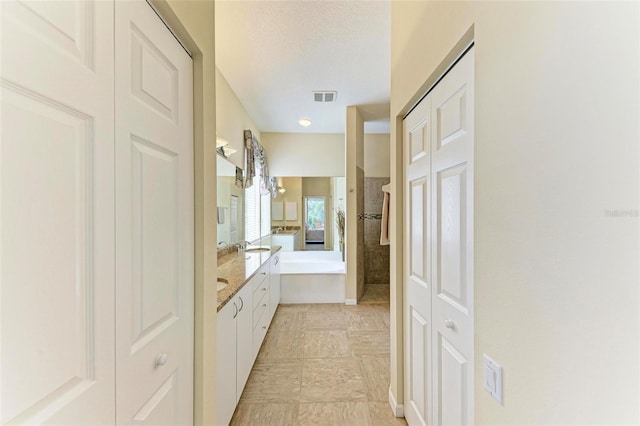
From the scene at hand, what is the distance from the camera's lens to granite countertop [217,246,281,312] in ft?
5.76

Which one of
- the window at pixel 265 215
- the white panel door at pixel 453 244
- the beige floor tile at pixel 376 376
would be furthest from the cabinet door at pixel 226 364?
the window at pixel 265 215

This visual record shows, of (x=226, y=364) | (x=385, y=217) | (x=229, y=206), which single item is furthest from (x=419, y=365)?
(x=229, y=206)

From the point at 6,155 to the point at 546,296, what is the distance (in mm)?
1089

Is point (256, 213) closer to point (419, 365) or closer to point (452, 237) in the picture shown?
point (419, 365)

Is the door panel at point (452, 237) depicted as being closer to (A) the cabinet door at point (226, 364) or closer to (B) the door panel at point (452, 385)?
(B) the door panel at point (452, 385)

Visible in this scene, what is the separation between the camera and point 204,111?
3.99 feet

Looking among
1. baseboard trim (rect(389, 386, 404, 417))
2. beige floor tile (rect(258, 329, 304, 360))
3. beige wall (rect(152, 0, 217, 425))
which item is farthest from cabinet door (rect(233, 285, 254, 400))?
baseboard trim (rect(389, 386, 404, 417))

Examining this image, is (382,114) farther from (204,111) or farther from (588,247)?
(588,247)

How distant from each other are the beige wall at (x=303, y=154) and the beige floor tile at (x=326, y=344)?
2.82 metres

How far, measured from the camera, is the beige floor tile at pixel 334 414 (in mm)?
1891

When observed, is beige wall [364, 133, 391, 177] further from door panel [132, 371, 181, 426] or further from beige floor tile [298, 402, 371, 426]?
door panel [132, 371, 181, 426]

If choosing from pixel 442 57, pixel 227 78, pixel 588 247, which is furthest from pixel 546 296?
pixel 227 78

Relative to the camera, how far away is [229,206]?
3.42 metres

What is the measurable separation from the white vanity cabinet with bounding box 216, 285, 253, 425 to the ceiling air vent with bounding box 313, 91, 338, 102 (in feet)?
8.22
